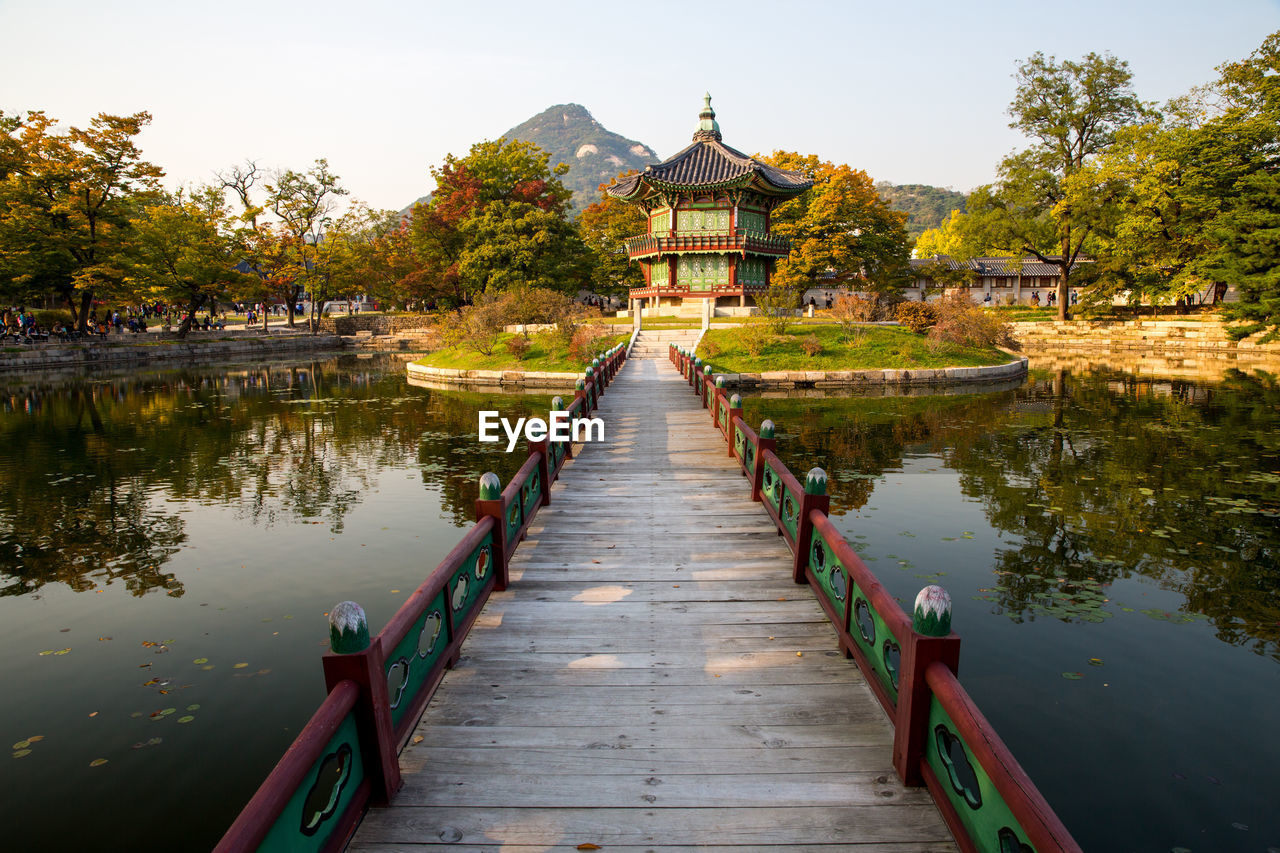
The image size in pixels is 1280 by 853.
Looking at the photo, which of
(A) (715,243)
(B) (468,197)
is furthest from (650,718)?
(B) (468,197)

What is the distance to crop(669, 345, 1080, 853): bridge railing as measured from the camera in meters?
2.38

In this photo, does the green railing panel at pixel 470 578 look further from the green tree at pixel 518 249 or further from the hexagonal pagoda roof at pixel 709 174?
the green tree at pixel 518 249

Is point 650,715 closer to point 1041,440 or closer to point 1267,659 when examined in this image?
point 1267,659

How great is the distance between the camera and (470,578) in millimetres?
4992

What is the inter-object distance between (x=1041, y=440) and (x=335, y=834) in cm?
1677

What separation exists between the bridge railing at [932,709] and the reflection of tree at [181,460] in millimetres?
7318

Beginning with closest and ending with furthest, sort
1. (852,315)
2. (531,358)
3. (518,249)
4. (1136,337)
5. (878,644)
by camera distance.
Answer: (878,644) < (531,358) < (852,315) < (518,249) < (1136,337)

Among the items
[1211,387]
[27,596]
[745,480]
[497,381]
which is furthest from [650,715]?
[1211,387]

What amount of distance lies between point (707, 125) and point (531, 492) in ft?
131

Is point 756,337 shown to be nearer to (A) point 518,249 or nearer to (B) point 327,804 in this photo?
(A) point 518,249

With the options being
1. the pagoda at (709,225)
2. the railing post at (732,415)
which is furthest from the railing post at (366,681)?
the pagoda at (709,225)

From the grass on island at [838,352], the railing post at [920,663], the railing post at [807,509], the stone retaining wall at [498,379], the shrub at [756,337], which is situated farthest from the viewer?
the shrub at [756,337]

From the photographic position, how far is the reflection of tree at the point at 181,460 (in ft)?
31.1

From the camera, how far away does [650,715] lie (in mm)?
4027
